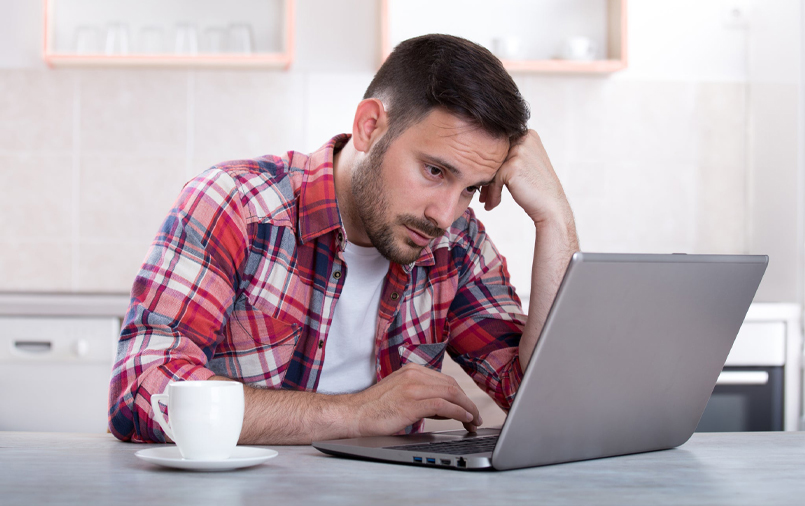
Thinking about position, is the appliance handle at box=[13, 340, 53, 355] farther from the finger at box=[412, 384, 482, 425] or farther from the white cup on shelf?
the white cup on shelf

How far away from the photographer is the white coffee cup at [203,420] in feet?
2.39

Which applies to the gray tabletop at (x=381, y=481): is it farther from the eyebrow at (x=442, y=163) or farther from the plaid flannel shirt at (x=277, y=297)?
the eyebrow at (x=442, y=163)

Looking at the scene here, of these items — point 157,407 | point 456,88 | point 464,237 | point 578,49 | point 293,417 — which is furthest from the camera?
point 578,49

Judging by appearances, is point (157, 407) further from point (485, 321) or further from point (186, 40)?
point (186, 40)

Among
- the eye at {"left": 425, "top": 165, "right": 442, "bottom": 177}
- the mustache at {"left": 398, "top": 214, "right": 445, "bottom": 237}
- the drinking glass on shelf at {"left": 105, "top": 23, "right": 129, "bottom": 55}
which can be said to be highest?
the drinking glass on shelf at {"left": 105, "top": 23, "right": 129, "bottom": 55}

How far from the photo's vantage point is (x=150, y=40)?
2621mm

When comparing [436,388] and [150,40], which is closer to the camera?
[436,388]

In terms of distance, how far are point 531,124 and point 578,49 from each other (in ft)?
0.98

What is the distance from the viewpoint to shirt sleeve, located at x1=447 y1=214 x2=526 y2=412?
1355 mm

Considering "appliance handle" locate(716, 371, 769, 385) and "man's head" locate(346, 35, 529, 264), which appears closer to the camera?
"man's head" locate(346, 35, 529, 264)

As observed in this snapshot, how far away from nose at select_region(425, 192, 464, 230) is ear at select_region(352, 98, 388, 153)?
160mm

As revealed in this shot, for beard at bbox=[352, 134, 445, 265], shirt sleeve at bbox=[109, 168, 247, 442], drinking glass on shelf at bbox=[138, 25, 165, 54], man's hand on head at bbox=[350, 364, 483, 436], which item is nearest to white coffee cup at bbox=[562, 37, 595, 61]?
drinking glass on shelf at bbox=[138, 25, 165, 54]

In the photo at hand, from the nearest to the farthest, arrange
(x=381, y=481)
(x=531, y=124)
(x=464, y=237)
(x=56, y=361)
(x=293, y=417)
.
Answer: (x=381, y=481), (x=293, y=417), (x=464, y=237), (x=56, y=361), (x=531, y=124)

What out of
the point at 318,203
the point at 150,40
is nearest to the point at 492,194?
the point at 318,203
